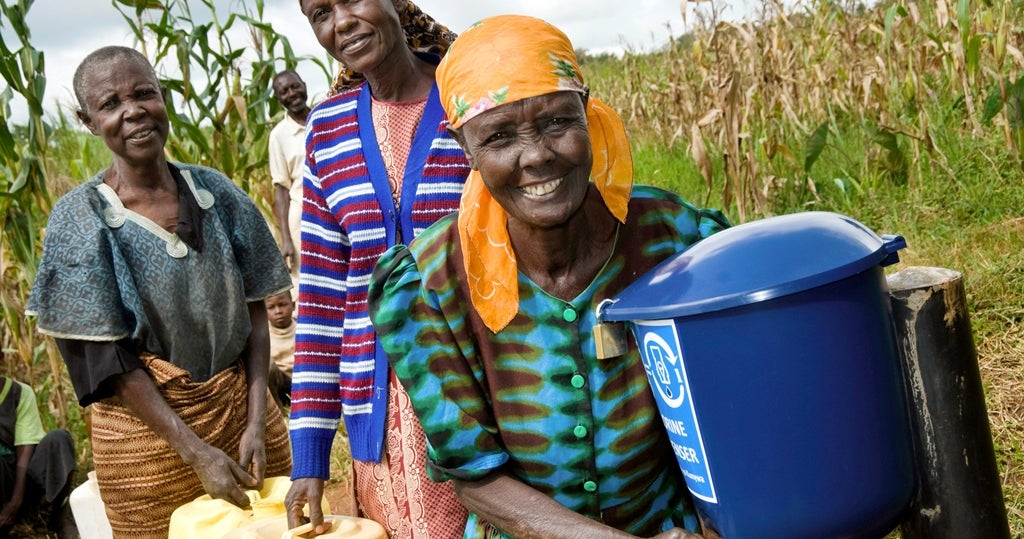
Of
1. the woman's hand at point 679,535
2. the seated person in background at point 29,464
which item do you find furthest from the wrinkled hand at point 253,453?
the seated person in background at point 29,464

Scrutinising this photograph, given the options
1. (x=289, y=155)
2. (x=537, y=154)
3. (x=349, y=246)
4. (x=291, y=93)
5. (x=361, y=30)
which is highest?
(x=291, y=93)

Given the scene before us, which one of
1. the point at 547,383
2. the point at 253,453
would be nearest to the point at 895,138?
the point at 253,453

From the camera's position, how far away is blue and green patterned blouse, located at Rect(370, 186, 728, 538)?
5.87ft

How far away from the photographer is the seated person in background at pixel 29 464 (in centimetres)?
529

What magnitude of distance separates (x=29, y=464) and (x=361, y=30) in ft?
13.1

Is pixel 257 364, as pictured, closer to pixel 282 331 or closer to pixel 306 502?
pixel 306 502

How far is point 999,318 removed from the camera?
356 cm

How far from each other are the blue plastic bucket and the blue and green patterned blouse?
26 centimetres

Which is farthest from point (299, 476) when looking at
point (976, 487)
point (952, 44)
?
point (952, 44)

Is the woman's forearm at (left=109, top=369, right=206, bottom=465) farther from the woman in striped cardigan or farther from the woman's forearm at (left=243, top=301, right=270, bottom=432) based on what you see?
the woman in striped cardigan

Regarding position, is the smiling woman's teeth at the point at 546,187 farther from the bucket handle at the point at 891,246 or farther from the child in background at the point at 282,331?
the child in background at the point at 282,331

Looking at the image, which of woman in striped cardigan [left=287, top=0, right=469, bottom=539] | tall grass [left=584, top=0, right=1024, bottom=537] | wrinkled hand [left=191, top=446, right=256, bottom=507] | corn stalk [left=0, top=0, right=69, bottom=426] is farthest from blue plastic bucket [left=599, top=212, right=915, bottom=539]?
corn stalk [left=0, top=0, right=69, bottom=426]

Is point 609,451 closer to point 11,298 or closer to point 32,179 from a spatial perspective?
point 32,179

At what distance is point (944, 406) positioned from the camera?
1.60 metres
